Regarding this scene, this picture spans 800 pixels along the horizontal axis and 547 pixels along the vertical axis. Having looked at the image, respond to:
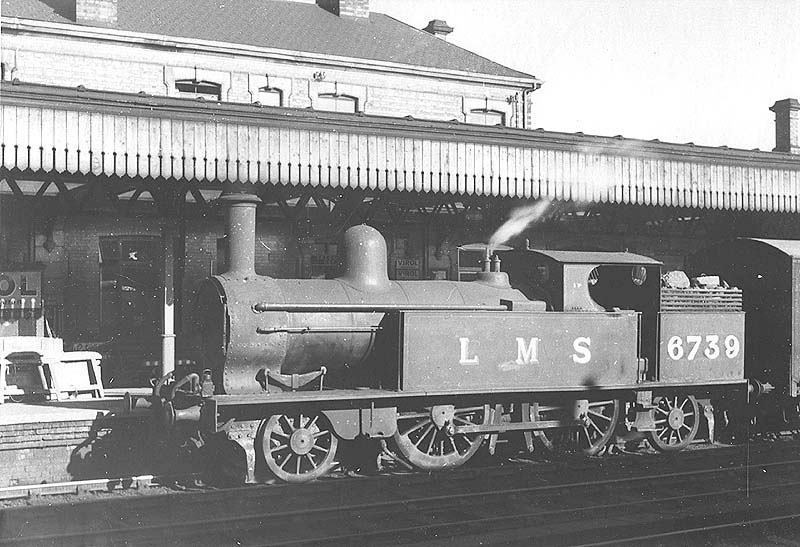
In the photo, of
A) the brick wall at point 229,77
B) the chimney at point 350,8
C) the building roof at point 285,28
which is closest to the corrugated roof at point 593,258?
the brick wall at point 229,77

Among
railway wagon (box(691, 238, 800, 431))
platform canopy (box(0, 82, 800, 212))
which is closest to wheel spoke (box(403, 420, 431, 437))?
platform canopy (box(0, 82, 800, 212))

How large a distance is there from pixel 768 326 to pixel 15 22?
14997 mm

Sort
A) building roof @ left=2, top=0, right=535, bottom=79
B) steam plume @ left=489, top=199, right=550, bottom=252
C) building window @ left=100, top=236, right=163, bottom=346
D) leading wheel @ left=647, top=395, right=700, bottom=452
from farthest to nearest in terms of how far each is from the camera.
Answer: building roof @ left=2, top=0, right=535, bottom=79 < building window @ left=100, top=236, right=163, bottom=346 < steam plume @ left=489, top=199, right=550, bottom=252 < leading wheel @ left=647, top=395, right=700, bottom=452

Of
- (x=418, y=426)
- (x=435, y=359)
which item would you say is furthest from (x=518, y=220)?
(x=418, y=426)

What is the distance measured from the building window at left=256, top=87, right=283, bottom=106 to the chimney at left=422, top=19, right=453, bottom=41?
22.1 ft

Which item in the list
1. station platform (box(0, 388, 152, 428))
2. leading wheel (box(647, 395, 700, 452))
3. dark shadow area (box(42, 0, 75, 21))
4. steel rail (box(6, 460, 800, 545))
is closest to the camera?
steel rail (box(6, 460, 800, 545))

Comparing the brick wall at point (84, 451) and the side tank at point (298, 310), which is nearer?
the side tank at point (298, 310)

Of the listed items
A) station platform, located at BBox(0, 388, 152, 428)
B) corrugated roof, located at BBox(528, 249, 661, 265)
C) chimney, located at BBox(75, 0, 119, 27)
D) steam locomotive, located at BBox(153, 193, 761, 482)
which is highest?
chimney, located at BBox(75, 0, 119, 27)

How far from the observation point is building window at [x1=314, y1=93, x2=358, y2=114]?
20.5 meters

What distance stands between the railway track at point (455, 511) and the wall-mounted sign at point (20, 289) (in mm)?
7025

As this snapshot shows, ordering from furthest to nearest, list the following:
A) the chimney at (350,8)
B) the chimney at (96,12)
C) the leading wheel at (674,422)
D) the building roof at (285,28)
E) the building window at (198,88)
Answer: the chimney at (350,8), the building window at (198,88), the building roof at (285,28), the chimney at (96,12), the leading wheel at (674,422)

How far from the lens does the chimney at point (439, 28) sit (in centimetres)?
2492

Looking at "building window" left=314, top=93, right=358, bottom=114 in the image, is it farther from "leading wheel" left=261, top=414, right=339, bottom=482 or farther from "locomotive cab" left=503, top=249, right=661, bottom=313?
"leading wheel" left=261, top=414, right=339, bottom=482

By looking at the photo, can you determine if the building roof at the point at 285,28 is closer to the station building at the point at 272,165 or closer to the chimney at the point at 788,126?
the station building at the point at 272,165
